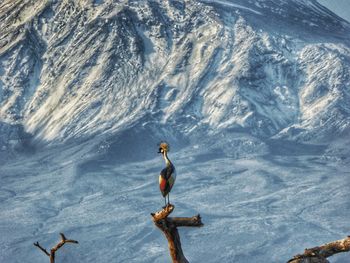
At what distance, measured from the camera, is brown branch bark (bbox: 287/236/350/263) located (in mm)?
7098

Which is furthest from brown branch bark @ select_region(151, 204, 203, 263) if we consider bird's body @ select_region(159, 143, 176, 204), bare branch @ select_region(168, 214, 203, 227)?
bird's body @ select_region(159, 143, 176, 204)

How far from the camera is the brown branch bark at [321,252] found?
710 centimetres

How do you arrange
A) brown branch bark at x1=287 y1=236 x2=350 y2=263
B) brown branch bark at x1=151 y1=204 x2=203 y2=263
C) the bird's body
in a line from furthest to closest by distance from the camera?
the bird's body → brown branch bark at x1=151 y1=204 x2=203 y2=263 → brown branch bark at x1=287 y1=236 x2=350 y2=263

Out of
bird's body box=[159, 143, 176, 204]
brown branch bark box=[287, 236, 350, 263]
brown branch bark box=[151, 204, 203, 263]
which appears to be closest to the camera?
brown branch bark box=[287, 236, 350, 263]

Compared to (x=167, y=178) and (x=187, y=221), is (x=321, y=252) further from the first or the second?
(x=167, y=178)

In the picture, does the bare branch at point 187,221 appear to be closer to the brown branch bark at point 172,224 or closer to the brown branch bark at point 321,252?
the brown branch bark at point 172,224

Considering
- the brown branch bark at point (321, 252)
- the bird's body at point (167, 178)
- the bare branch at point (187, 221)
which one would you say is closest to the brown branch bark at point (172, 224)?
the bare branch at point (187, 221)

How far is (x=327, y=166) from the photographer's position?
188750 mm

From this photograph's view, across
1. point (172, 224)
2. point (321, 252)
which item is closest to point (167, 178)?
point (172, 224)

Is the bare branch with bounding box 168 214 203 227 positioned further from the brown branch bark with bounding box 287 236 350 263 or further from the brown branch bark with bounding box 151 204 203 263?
the brown branch bark with bounding box 287 236 350 263

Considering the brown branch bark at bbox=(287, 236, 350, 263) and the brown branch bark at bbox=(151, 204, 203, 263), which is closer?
the brown branch bark at bbox=(287, 236, 350, 263)

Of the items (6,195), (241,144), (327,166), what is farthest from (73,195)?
(327,166)

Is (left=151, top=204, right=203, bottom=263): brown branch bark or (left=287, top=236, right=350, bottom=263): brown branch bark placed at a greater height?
(left=287, top=236, right=350, bottom=263): brown branch bark

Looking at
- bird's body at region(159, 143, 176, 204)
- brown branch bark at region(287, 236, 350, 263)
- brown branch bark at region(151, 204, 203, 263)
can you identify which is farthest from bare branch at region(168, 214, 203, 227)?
brown branch bark at region(287, 236, 350, 263)
